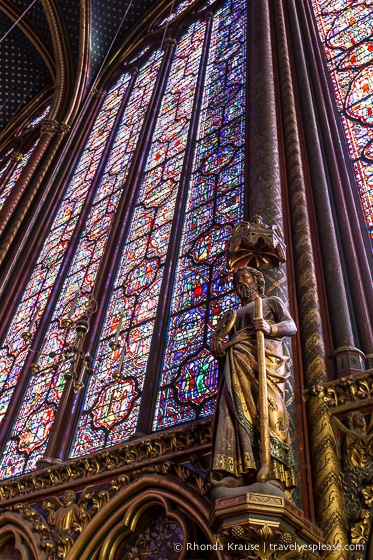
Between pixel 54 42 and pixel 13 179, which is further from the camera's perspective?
pixel 54 42

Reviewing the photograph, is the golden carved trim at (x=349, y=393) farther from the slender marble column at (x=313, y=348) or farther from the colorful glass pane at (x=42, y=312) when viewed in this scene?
the colorful glass pane at (x=42, y=312)

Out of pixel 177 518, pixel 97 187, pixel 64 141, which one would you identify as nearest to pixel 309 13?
pixel 97 187

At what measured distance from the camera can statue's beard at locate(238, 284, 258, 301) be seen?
465 cm

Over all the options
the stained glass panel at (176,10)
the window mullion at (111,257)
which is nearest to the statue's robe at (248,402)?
the window mullion at (111,257)

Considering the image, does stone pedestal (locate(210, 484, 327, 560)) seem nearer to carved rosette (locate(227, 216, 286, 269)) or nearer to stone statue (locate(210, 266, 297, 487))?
stone statue (locate(210, 266, 297, 487))

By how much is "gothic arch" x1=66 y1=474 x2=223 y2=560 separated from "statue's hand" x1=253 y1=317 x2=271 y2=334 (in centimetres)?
146

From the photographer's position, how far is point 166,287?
23.5ft

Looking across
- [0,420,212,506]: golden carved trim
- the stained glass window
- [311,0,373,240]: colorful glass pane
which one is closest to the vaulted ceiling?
the stained glass window

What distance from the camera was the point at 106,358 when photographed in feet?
23.1

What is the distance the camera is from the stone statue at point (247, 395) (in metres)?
3.59

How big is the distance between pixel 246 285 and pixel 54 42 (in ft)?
41.0

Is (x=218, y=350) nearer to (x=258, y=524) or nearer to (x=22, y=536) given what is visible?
(x=258, y=524)

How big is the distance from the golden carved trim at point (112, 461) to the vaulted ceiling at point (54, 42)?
408 inches

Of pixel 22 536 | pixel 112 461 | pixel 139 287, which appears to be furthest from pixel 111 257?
pixel 22 536
